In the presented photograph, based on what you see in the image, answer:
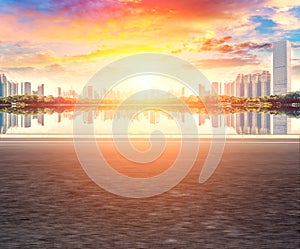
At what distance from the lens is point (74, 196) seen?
10203 millimetres

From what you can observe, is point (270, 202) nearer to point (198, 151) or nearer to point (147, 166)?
point (147, 166)

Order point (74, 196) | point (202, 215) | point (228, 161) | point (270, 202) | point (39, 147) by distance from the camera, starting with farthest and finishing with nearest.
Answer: point (39, 147) → point (228, 161) → point (74, 196) → point (270, 202) → point (202, 215)

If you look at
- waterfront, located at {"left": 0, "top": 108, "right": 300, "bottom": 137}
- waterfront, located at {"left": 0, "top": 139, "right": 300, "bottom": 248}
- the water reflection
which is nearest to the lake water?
waterfront, located at {"left": 0, "top": 139, "right": 300, "bottom": 248}

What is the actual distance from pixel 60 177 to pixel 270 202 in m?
5.13

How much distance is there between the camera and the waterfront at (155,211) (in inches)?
272

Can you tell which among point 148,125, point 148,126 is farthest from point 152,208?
A: point 148,125

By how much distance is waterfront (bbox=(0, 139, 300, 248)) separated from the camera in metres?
6.90

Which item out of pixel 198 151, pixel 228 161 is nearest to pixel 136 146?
pixel 198 151

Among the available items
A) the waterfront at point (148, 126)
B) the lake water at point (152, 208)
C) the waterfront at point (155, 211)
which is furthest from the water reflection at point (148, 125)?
the waterfront at point (155, 211)

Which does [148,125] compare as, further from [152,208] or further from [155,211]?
[155,211]

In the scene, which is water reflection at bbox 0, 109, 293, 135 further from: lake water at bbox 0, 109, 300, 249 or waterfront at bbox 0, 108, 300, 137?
lake water at bbox 0, 109, 300, 249

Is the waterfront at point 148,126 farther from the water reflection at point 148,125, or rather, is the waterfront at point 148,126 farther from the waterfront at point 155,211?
the waterfront at point 155,211

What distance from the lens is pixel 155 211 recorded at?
880 centimetres

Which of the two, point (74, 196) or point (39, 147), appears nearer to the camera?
point (74, 196)
